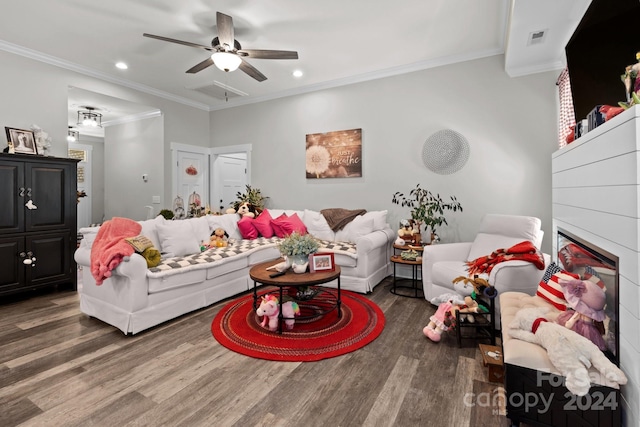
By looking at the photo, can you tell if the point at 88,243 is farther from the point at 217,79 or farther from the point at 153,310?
the point at 217,79

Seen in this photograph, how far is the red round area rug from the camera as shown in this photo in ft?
7.57

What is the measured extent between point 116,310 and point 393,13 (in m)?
3.64

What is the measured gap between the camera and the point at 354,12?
2969 mm

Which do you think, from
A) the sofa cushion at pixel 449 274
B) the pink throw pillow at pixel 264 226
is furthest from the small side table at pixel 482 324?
the pink throw pillow at pixel 264 226

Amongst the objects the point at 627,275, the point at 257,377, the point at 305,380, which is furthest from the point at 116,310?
the point at 627,275

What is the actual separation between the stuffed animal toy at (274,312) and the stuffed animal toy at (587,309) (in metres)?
1.85

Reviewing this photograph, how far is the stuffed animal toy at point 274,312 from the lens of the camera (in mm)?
2604

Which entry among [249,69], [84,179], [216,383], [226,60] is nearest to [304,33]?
[249,69]

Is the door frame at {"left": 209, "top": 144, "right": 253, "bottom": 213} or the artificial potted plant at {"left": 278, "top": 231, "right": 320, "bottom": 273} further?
the door frame at {"left": 209, "top": 144, "right": 253, "bottom": 213}

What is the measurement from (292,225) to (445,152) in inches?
90.1

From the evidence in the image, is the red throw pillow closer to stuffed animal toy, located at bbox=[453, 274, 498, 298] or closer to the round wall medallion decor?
the round wall medallion decor

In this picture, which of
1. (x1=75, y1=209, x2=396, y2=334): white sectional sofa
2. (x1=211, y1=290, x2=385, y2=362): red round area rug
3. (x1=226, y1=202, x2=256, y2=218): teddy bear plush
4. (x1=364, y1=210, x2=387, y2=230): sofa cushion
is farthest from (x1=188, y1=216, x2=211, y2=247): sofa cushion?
(x1=364, y1=210, x2=387, y2=230): sofa cushion

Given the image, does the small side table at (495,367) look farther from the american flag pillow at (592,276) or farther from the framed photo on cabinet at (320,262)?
the framed photo on cabinet at (320,262)

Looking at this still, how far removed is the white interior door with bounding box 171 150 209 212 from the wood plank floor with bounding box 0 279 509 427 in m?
3.25
